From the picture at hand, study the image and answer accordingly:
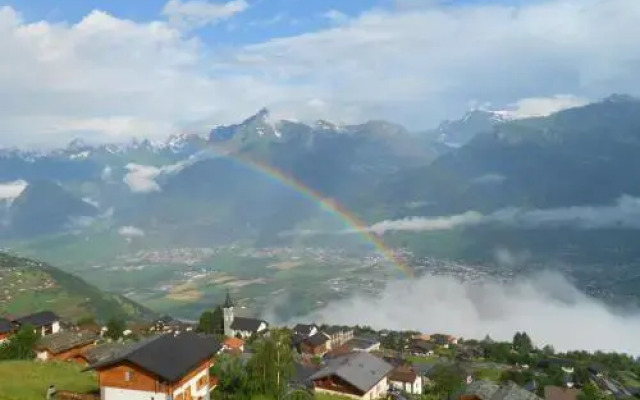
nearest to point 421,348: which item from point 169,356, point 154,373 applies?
point 169,356

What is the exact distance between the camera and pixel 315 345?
113938mm

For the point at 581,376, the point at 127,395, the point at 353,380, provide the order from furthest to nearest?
the point at 581,376 → the point at 353,380 → the point at 127,395

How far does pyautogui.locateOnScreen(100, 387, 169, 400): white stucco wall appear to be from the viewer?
3525 centimetres

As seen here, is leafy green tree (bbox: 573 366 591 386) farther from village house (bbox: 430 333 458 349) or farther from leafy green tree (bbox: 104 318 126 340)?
leafy green tree (bbox: 104 318 126 340)

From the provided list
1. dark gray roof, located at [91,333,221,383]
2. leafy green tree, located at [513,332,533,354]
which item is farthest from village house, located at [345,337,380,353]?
dark gray roof, located at [91,333,221,383]

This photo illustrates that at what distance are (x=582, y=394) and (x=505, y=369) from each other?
2806 cm

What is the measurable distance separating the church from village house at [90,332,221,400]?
3199 inches

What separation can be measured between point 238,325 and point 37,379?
290ft

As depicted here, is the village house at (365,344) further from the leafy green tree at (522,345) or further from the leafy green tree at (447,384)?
the leafy green tree at (447,384)

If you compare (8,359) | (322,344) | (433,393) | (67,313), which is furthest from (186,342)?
(67,313)

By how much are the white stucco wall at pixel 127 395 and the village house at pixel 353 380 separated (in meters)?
26.3

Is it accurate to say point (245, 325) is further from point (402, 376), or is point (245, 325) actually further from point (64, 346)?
point (64, 346)

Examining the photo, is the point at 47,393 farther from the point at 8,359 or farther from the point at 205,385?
the point at 8,359

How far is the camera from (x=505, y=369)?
351ft
